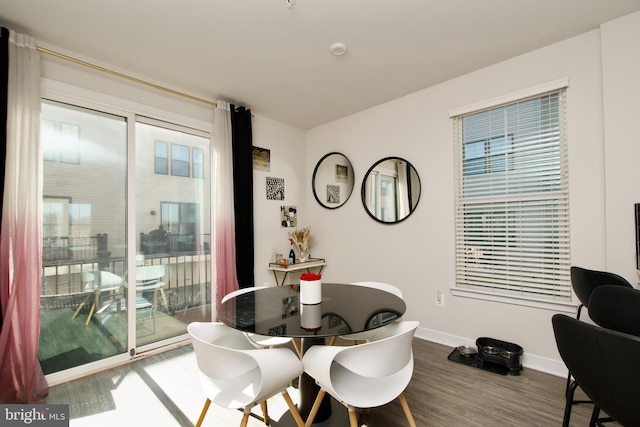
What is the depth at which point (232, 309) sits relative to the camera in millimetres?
1776

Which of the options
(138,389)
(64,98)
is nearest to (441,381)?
(138,389)

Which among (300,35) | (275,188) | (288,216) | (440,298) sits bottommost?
(440,298)

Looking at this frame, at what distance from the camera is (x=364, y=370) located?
1.30 m

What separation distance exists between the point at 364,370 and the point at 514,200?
2168mm

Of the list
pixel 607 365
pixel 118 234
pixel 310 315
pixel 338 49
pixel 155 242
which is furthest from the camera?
pixel 155 242

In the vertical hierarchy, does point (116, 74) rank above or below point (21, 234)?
above

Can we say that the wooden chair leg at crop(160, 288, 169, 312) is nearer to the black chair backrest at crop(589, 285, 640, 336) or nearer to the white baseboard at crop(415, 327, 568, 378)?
the white baseboard at crop(415, 327, 568, 378)

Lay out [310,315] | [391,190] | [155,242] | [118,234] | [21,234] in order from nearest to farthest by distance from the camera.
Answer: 1. [310,315]
2. [21,234]
3. [118,234]
4. [155,242]
5. [391,190]

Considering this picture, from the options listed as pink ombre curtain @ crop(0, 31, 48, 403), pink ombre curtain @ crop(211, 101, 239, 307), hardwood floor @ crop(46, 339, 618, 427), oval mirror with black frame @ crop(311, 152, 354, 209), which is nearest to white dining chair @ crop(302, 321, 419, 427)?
hardwood floor @ crop(46, 339, 618, 427)

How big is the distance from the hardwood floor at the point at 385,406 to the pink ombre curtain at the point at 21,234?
30cm

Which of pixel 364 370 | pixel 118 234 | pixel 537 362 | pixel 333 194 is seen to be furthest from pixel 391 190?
pixel 118 234

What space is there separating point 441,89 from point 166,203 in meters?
3.09

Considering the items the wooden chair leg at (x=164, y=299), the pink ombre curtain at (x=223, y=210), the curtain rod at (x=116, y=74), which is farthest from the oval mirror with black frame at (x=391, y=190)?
the wooden chair leg at (x=164, y=299)

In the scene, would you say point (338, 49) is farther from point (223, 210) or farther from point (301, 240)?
point (301, 240)
